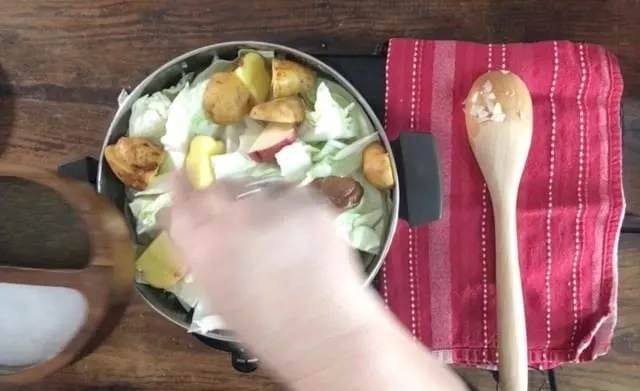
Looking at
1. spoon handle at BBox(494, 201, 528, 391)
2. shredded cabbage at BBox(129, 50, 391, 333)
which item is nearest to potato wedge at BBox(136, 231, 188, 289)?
shredded cabbage at BBox(129, 50, 391, 333)

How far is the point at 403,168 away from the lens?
0.61m

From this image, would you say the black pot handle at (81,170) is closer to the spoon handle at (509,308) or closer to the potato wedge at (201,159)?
the potato wedge at (201,159)

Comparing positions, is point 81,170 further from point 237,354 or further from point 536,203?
point 536,203

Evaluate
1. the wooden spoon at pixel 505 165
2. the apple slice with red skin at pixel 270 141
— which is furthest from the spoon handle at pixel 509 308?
the apple slice with red skin at pixel 270 141

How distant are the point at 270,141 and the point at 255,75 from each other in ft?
0.16

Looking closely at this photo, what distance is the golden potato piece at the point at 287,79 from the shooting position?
2.01ft

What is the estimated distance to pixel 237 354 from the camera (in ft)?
2.08

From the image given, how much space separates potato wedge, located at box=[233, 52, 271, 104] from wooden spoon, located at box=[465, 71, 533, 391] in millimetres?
144

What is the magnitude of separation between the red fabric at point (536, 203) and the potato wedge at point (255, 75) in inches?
3.7

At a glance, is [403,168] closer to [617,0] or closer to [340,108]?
[340,108]

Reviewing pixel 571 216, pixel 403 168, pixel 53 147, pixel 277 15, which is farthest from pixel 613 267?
pixel 53 147

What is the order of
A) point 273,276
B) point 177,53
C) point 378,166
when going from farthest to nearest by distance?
1. point 177,53
2. point 378,166
3. point 273,276

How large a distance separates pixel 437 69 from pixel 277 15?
0.43ft

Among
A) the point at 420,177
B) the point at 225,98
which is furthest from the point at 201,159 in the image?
the point at 420,177
